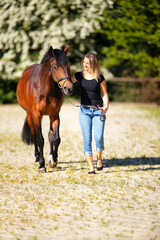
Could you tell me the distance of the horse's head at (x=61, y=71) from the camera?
5613 millimetres

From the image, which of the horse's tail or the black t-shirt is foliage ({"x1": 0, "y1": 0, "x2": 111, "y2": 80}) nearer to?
the horse's tail

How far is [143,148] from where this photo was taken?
8852 mm

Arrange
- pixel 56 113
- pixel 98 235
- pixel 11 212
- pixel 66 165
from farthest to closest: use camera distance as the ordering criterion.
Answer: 1. pixel 66 165
2. pixel 56 113
3. pixel 11 212
4. pixel 98 235

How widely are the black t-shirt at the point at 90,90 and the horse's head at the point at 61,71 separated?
31cm

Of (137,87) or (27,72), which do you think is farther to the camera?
(137,87)

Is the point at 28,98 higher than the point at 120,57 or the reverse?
higher

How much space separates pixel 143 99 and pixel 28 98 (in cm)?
1533

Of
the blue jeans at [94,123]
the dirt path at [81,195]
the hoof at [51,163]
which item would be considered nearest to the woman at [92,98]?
the blue jeans at [94,123]

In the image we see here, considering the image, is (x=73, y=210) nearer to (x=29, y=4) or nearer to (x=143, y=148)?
(x=143, y=148)

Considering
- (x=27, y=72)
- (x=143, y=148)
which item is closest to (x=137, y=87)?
(x=143, y=148)

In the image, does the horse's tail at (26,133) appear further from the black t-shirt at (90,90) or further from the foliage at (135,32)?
the foliage at (135,32)

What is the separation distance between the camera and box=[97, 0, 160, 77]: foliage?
16344 mm

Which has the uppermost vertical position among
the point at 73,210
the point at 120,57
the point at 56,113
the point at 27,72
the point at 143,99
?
the point at 27,72

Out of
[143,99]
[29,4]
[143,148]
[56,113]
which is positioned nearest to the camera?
[56,113]
